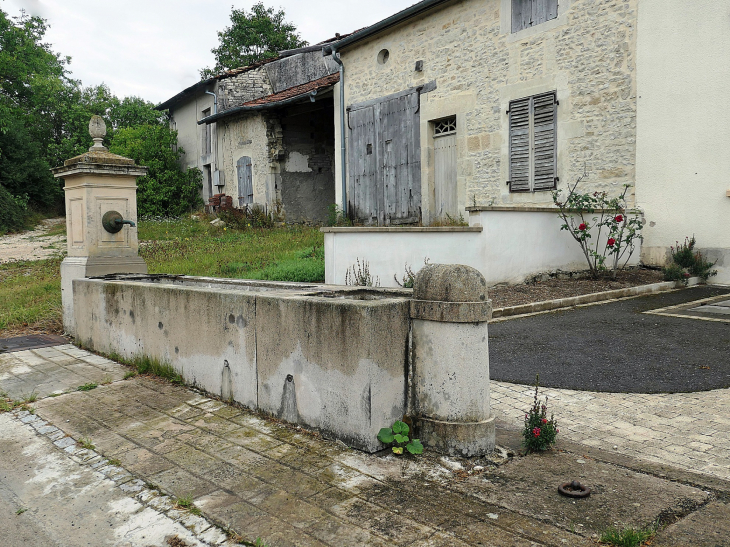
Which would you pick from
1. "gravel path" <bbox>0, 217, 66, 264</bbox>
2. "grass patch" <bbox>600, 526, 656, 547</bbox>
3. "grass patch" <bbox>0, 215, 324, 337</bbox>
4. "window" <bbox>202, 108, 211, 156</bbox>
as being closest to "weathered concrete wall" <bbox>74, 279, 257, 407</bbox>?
"grass patch" <bbox>0, 215, 324, 337</bbox>

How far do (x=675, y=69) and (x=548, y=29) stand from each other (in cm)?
249

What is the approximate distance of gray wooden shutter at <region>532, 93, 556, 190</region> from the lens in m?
10.8

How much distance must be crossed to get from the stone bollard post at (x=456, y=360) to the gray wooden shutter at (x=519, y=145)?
862 cm

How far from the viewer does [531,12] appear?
11070 millimetres

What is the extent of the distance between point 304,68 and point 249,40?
18.7 m

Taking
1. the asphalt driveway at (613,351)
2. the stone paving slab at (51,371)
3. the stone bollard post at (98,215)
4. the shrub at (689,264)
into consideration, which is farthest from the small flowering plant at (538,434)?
the shrub at (689,264)

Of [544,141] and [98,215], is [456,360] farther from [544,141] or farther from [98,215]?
[544,141]

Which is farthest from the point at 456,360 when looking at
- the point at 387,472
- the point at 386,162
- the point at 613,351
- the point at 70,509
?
the point at 386,162

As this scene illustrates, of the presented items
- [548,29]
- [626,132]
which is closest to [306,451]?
[626,132]

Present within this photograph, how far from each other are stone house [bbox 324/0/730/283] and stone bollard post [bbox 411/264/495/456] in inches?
216

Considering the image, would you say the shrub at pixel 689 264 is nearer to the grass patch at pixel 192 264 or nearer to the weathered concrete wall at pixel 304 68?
the grass patch at pixel 192 264

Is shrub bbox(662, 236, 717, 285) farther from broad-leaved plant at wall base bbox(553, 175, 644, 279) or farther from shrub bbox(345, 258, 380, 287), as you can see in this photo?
shrub bbox(345, 258, 380, 287)

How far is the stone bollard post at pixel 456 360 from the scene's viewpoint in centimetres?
317

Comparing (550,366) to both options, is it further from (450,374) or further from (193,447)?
(193,447)
